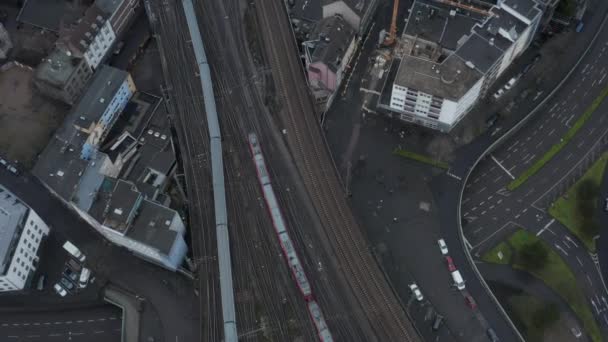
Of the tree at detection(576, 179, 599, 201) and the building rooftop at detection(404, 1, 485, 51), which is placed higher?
the building rooftop at detection(404, 1, 485, 51)

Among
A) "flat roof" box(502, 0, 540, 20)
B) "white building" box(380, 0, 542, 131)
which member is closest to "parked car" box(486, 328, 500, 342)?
"white building" box(380, 0, 542, 131)

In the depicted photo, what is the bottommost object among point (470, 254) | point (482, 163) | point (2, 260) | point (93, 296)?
point (93, 296)

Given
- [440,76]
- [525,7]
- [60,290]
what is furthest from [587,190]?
[60,290]

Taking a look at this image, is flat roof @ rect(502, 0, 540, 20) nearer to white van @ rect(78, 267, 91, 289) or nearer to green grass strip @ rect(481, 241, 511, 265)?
green grass strip @ rect(481, 241, 511, 265)

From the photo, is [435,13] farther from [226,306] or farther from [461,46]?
[226,306]

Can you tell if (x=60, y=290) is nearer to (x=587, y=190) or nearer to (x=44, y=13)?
(x=44, y=13)

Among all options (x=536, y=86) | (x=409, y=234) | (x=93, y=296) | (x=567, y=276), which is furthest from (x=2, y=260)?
(x=536, y=86)

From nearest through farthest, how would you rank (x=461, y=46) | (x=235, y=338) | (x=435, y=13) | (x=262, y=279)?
(x=235, y=338) → (x=262, y=279) → (x=461, y=46) → (x=435, y=13)

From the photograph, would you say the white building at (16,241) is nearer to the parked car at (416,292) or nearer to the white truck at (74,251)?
the white truck at (74,251)
